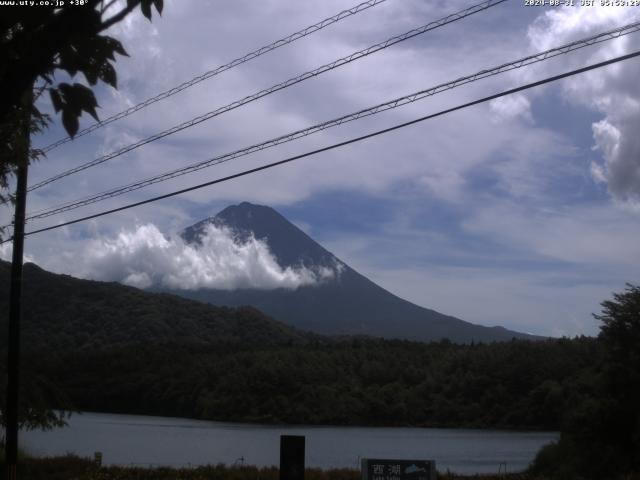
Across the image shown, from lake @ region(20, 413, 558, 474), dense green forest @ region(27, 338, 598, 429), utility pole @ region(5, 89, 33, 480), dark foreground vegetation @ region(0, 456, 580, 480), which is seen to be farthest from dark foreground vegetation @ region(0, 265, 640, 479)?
utility pole @ region(5, 89, 33, 480)

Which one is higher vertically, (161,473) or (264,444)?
(161,473)

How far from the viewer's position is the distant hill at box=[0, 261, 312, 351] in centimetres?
7175

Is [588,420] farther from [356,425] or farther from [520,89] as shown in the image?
[356,425]

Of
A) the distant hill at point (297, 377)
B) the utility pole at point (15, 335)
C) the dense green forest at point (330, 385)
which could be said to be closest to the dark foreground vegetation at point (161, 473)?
the utility pole at point (15, 335)

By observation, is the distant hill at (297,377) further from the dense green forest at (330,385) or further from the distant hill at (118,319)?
the distant hill at (118,319)

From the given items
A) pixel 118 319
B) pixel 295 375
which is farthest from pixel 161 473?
pixel 118 319

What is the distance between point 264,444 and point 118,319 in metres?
48.7

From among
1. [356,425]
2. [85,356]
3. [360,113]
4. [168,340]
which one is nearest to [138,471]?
[360,113]

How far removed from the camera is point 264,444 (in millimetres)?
50062

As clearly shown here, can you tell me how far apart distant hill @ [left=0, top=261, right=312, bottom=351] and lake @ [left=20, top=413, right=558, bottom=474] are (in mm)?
7539

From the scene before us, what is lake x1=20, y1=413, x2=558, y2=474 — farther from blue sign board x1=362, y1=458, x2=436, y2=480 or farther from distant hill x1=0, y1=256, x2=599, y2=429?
blue sign board x1=362, y1=458, x2=436, y2=480

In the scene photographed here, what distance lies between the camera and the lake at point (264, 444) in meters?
38.8

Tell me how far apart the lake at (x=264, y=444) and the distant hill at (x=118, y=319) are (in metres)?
7.54

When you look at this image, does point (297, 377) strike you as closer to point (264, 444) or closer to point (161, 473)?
point (264, 444)
